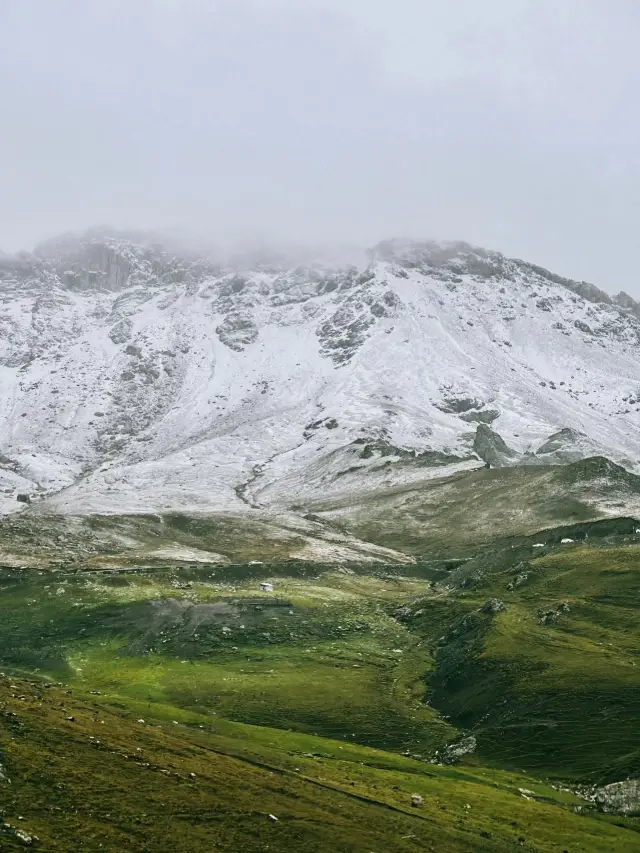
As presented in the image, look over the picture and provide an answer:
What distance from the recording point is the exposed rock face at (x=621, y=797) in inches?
1438

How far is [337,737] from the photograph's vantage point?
48.8 meters

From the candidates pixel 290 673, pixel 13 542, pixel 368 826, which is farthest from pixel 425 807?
pixel 13 542

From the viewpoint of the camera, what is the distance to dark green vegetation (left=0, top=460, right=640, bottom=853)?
28.2 metres

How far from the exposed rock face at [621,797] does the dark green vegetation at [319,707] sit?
57cm

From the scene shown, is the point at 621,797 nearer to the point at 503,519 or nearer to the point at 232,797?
the point at 232,797

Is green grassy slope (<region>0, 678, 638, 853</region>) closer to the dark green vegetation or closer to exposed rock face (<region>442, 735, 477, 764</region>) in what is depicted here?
the dark green vegetation

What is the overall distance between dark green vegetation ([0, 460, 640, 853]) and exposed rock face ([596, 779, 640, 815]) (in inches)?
22.6

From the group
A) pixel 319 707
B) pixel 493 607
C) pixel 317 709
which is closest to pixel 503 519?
pixel 493 607

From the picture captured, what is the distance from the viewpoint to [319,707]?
2124 inches

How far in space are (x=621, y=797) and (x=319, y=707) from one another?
73.3 ft

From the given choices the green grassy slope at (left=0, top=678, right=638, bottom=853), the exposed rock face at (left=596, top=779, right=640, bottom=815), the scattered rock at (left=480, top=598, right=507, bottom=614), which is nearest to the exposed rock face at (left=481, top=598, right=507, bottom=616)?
the scattered rock at (left=480, top=598, right=507, bottom=614)

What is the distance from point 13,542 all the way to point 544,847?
120m

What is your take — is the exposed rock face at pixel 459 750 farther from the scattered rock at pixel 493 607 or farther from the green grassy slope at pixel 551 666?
the scattered rock at pixel 493 607

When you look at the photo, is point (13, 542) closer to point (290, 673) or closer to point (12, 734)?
point (290, 673)
